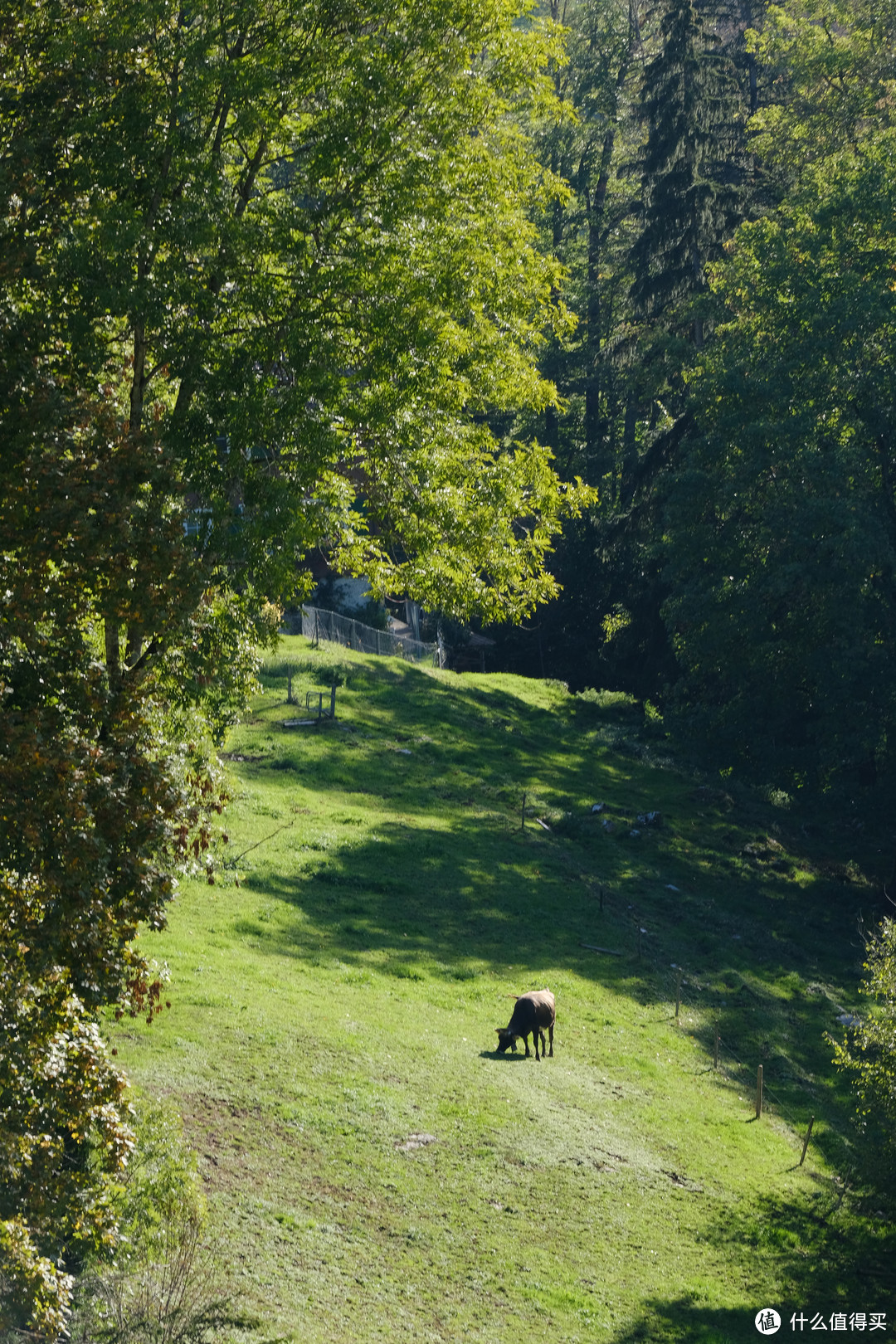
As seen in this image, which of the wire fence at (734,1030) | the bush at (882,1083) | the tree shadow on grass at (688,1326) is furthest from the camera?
the wire fence at (734,1030)

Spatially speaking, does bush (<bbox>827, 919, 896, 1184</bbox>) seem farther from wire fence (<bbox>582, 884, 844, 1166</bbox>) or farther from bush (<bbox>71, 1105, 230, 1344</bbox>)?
bush (<bbox>71, 1105, 230, 1344</bbox>)

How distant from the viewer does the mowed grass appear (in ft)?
50.0

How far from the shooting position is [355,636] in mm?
52469

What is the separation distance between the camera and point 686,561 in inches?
1799

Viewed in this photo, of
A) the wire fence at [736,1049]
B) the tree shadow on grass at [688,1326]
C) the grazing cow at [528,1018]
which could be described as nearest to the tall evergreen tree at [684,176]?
the wire fence at [736,1049]

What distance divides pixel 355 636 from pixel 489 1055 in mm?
31938

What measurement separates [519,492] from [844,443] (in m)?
27.5

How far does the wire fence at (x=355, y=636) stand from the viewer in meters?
50.0

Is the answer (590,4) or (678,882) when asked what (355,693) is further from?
(590,4)

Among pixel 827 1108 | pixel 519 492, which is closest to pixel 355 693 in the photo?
pixel 827 1108

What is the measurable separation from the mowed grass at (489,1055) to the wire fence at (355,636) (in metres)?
6.59

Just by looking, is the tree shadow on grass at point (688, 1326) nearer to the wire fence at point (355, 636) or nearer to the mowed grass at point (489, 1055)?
the mowed grass at point (489, 1055)

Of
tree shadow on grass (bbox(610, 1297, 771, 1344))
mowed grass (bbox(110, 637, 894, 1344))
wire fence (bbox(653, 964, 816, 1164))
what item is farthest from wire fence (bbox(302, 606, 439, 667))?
tree shadow on grass (bbox(610, 1297, 771, 1344))

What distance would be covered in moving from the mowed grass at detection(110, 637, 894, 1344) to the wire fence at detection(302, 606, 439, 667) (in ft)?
21.6
